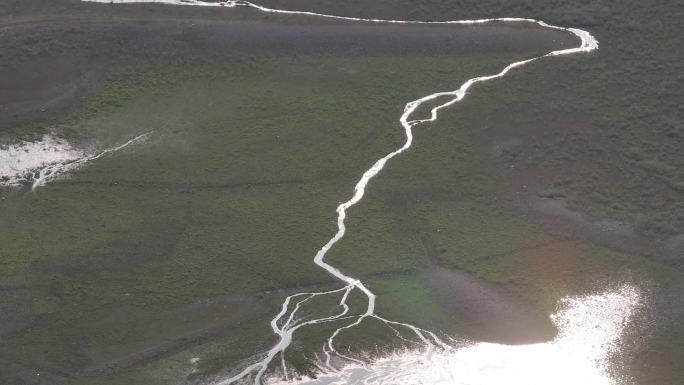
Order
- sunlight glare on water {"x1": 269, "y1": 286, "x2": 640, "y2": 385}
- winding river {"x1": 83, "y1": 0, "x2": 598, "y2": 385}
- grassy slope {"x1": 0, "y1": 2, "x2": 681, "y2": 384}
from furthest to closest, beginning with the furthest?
grassy slope {"x1": 0, "y1": 2, "x2": 681, "y2": 384}
winding river {"x1": 83, "y1": 0, "x2": 598, "y2": 385}
sunlight glare on water {"x1": 269, "y1": 286, "x2": 640, "y2": 385}

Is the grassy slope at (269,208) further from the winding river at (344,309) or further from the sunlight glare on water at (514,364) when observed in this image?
the sunlight glare on water at (514,364)

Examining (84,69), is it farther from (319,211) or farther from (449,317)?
(449,317)

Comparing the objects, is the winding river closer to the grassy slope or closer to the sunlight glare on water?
the sunlight glare on water

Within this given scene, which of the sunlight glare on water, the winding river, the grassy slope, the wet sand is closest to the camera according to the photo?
the sunlight glare on water

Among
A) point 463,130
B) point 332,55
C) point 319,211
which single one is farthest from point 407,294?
point 332,55

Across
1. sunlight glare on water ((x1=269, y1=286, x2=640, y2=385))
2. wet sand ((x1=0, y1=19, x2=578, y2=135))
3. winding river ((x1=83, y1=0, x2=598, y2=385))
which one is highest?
wet sand ((x1=0, y1=19, x2=578, y2=135))

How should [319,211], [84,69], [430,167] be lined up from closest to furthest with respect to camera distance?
[319,211] < [430,167] < [84,69]

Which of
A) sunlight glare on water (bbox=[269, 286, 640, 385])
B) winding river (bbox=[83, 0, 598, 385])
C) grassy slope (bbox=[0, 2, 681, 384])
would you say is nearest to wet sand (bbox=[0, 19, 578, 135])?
grassy slope (bbox=[0, 2, 681, 384])

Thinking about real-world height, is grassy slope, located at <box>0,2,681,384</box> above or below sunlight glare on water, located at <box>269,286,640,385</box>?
above
